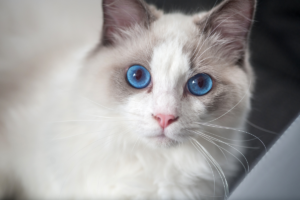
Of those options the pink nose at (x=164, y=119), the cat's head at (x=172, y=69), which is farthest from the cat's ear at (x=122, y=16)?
the pink nose at (x=164, y=119)

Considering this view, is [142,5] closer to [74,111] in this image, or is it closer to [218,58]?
[218,58]

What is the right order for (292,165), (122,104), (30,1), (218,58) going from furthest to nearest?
1. (30,1)
2. (218,58)
3. (122,104)
4. (292,165)

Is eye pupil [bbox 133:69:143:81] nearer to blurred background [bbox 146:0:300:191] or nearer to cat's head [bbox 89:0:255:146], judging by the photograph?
cat's head [bbox 89:0:255:146]

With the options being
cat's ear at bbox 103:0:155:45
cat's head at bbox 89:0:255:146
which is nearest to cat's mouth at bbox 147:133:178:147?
cat's head at bbox 89:0:255:146

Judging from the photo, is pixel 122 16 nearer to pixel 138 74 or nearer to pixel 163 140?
pixel 138 74

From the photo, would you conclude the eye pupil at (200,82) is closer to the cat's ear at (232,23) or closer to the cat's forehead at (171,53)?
the cat's forehead at (171,53)

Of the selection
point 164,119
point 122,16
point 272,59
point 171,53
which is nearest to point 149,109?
point 164,119

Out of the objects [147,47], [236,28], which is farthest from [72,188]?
[236,28]
